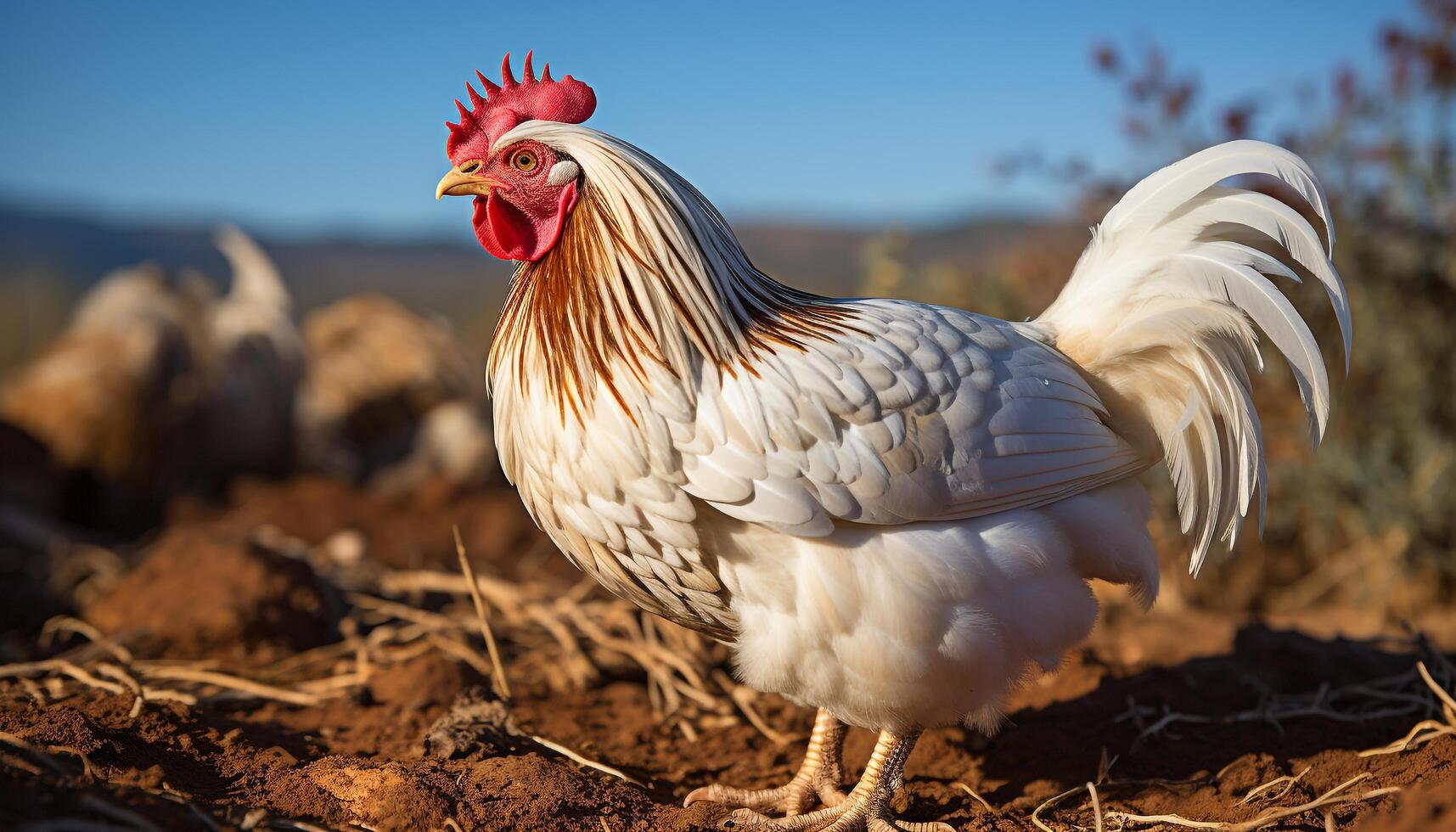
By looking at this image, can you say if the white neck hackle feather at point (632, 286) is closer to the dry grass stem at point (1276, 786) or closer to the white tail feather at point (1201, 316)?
the white tail feather at point (1201, 316)

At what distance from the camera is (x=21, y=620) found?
5195 millimetres

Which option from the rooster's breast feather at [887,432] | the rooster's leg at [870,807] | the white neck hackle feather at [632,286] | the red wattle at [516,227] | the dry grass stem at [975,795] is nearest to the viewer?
the rooster's breast feather at [887,432]

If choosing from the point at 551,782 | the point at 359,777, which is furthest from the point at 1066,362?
A: the point at 359,777

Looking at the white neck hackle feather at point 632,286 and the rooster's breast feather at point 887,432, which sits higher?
the white neck hackle feather at point 632,286

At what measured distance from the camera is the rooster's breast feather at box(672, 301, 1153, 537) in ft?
7.86

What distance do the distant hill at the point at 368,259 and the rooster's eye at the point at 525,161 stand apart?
3187 mm

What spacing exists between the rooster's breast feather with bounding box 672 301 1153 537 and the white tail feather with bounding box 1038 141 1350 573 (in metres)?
0.33

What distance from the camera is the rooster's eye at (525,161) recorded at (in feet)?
8.86

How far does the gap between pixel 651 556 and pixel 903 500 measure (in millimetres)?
687

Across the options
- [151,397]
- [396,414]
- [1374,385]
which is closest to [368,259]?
[396,414]

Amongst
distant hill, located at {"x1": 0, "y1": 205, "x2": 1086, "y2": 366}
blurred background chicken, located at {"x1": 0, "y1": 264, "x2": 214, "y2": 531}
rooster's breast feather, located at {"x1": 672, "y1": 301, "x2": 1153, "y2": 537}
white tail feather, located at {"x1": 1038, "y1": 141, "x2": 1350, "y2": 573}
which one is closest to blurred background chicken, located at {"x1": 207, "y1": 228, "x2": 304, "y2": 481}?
blurred background chicken, located at {"x1": 0, "y1": 264, "x2": 214, "y2": 531}

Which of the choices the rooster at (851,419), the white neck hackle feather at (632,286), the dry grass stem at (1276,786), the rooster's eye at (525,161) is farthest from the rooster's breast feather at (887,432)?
the dry grass stem at (1276,786)

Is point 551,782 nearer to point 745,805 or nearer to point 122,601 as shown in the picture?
point 745,805

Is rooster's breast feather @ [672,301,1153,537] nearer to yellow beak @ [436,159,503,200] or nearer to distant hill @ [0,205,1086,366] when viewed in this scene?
yellow beak @ [436,159,503,200]
